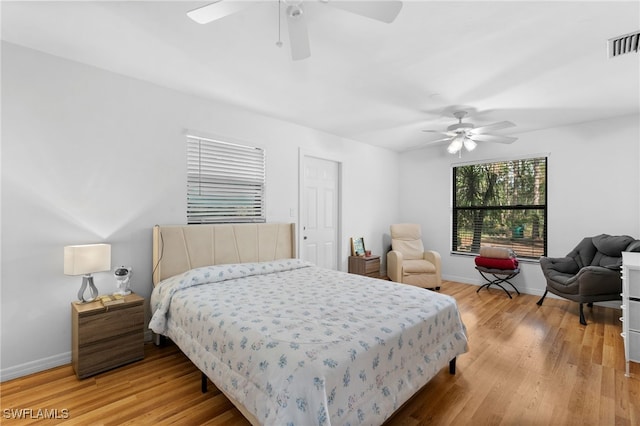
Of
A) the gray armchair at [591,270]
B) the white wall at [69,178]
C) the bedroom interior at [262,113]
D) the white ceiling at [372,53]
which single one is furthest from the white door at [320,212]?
the gray armchair at [591,270]

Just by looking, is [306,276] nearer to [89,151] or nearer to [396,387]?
[396,387]

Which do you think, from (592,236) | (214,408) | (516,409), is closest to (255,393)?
(214,408)

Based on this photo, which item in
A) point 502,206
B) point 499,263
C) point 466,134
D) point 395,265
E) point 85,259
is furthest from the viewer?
point 502,206

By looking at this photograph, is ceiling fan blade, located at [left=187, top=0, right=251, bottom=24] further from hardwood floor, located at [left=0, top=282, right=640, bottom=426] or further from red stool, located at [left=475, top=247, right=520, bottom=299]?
red stool, located at [left=475, top=247, right=520, bottom=299]

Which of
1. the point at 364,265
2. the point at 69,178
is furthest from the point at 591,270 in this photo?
the point at 69,178

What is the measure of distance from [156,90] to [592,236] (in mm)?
5772

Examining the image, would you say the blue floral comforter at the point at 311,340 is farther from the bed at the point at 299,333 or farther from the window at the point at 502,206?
the window at the point at 502,206

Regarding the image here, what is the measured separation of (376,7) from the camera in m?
1.44

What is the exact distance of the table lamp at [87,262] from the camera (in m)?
2.29

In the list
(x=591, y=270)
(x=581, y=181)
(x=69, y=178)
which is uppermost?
(x=581, y=181)

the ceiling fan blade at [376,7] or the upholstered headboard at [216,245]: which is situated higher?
the ceiling fan blade at [376,7]

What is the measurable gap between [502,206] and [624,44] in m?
3.17

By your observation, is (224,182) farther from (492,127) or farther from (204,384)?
(492,127)

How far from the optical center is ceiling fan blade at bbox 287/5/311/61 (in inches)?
64.3
